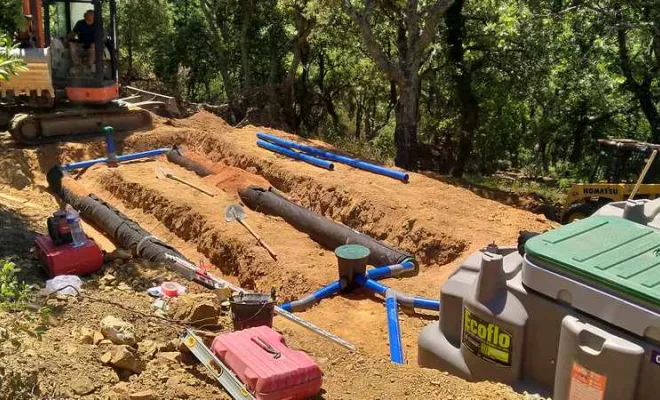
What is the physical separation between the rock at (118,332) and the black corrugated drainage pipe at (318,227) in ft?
14.9

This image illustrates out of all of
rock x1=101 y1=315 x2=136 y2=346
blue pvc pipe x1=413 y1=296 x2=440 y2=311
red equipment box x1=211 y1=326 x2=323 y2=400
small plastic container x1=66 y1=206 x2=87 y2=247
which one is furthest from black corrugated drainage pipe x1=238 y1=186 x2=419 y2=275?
red equipment box x1=211 y1=326 x2=323 y2=400

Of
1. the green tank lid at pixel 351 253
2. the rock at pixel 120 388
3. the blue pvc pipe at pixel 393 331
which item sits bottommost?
the blue pvc pipe at pixel 393 331

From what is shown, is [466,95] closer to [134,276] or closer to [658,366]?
[134,276]

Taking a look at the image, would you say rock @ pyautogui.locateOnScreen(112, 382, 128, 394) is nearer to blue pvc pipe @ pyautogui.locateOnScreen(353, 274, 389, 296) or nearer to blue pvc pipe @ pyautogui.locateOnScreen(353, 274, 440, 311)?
blue pvc pipe @ pyautogui.locateOnScreen(353, 274, 440, 311)

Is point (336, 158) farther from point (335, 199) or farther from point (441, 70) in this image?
point (441, 70)

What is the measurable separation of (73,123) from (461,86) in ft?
30.3

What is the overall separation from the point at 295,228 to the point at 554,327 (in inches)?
279

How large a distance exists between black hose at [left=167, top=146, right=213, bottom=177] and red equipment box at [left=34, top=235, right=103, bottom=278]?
16.9 feet

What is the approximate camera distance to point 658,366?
9.83 feet

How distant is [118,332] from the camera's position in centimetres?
454

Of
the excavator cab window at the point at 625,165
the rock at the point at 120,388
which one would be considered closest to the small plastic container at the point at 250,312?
the rock at the point at 120,388

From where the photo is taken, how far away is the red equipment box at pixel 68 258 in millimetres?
7355

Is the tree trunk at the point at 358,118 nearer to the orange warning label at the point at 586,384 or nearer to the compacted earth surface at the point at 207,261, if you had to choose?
the compacted earth surface at the point at 207,261

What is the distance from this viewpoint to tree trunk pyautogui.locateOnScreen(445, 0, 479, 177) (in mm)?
15430
